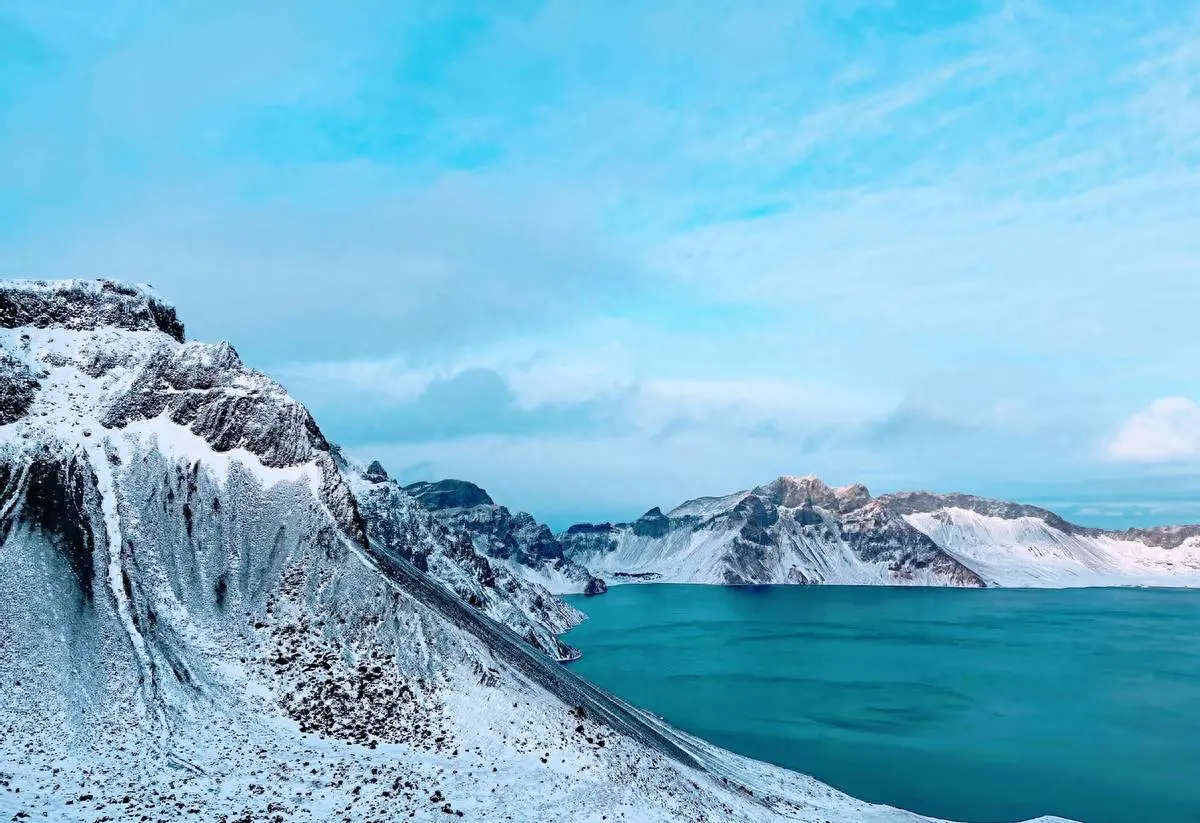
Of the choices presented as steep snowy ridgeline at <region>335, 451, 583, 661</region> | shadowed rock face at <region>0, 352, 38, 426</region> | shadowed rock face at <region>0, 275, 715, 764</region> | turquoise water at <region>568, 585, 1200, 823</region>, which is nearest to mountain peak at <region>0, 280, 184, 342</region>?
shadowed rock face at <region>0, 275, 715, 764</region>

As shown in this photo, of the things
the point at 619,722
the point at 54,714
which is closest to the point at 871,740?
the point at 619,722

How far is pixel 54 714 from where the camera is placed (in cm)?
3828

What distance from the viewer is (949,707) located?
104812 mm

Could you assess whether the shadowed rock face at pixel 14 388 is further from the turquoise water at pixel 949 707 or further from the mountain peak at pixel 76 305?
the turquoise water at pixel 949 707

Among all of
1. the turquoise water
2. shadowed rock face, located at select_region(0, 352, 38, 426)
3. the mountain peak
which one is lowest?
the turquoise water

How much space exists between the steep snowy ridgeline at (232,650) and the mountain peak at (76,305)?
0.21 m

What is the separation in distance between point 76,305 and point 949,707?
368ft

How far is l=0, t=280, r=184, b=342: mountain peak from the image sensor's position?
205 ft

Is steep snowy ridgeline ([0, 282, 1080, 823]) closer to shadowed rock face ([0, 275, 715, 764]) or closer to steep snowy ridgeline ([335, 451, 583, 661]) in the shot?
shadowed rock face ([0, 275, 715, 764])

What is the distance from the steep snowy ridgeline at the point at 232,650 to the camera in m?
36.8

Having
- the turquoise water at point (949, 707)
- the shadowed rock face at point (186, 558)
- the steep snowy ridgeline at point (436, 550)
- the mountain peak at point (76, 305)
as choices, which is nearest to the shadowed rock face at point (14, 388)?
the shadowed rock face at point (186, 558)

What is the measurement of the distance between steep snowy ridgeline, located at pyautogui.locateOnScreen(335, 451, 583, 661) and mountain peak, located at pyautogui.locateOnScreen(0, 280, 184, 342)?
48766mm

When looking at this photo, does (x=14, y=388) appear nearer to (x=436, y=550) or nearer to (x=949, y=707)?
(x=436, y=550)

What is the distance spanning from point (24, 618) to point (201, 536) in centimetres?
1182
